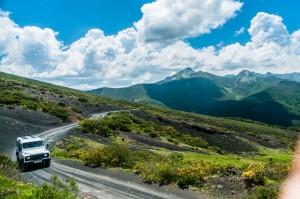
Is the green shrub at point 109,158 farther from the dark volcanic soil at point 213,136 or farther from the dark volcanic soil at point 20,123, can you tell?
the dark volcanic soil at point 213,136

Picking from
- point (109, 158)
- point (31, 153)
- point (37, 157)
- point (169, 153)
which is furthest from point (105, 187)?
point (169, 153)

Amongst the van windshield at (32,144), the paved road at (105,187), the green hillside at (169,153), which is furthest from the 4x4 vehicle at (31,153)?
the green hillside at (169,153)

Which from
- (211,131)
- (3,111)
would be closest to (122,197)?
(3,111)

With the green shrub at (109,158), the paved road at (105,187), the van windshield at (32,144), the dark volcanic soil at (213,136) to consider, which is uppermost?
the van windshield at (32,144)

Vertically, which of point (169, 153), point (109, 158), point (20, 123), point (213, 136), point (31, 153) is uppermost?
point (20, 123)

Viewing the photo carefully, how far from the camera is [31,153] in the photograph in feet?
86.9

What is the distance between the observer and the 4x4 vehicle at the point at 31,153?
85.5ft

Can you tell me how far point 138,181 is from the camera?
21.7 metres

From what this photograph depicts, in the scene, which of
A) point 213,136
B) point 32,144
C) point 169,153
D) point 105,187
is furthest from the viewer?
point 213,136

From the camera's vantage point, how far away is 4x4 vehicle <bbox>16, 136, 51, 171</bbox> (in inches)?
1026

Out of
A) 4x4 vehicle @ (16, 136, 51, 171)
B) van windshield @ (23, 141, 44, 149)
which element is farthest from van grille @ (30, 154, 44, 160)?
van windshield @ (23, 141, 44, 149)

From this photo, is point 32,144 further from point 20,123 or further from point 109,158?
point 20,123

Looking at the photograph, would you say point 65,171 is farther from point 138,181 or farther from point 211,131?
point 211,131

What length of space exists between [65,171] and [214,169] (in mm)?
11864
